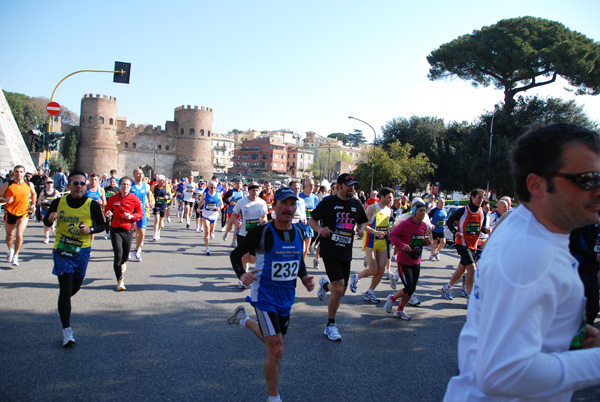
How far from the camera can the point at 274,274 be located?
364 centimetres

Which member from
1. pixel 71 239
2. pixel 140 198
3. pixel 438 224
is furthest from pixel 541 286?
pixel 438 224

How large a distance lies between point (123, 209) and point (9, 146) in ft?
70.6

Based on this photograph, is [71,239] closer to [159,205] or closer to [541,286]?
[541,286]

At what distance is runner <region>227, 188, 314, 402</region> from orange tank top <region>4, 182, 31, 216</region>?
661cm

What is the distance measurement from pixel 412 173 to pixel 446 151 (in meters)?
6.74

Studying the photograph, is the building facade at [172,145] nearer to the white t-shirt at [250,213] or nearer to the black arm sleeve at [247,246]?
the white t-shirt at [250,213]

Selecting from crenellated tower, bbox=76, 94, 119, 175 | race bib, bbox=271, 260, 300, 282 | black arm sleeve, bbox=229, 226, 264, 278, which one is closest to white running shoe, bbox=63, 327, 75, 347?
black arm sleeve, bbox=229, 226, 264, 278

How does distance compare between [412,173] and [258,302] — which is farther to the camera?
[412,173]

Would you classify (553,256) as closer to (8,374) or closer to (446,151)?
(8,374)

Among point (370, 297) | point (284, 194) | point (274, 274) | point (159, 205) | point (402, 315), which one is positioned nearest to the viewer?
point (274, 274)

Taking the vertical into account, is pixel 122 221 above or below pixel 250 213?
below

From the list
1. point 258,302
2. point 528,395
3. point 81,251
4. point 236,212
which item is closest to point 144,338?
point 81,251

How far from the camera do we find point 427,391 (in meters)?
3.92

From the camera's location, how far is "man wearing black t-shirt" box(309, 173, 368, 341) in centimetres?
529
